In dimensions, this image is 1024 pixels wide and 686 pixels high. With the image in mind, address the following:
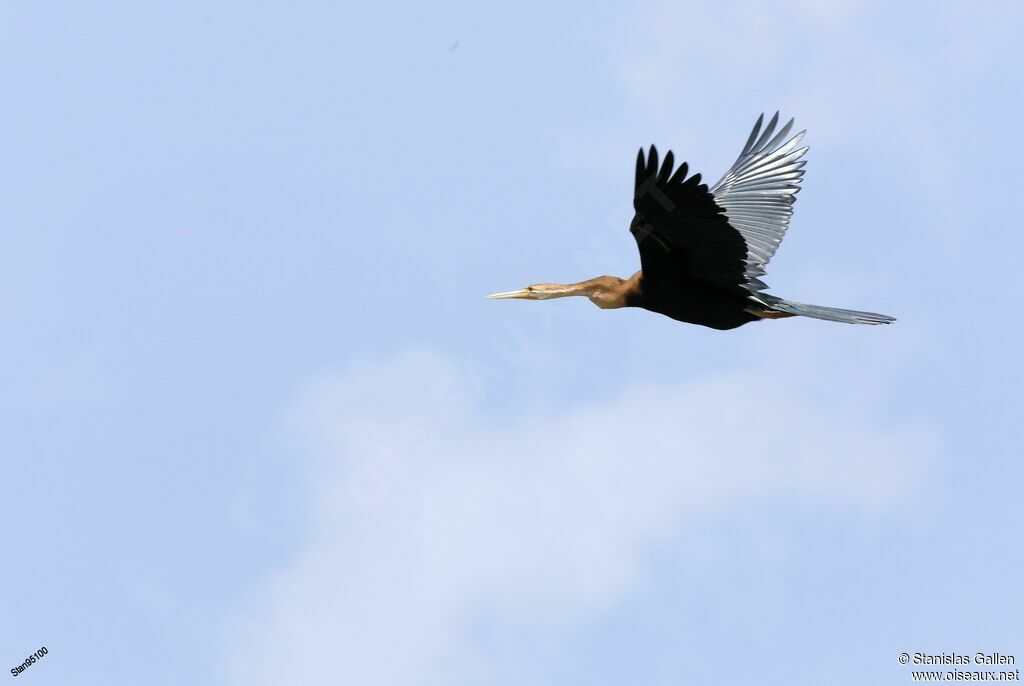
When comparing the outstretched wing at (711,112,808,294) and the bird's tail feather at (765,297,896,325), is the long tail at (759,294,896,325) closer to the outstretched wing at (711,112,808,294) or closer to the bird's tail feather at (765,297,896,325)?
the bird's tail feather at (765,297,896,325)

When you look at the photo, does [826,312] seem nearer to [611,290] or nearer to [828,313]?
[828,313]

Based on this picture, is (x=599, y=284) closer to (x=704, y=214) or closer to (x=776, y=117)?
(x=704, y=214)

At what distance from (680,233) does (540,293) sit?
235 centimetres

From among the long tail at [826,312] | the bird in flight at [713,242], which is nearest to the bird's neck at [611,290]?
the bird in flight at [713,242]

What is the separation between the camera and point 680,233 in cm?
1169

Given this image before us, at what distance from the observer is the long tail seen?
12180 mm

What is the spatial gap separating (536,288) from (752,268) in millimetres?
2223

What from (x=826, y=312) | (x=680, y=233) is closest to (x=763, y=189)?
(x=826, y=312)

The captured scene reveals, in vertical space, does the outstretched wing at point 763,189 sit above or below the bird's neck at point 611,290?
above

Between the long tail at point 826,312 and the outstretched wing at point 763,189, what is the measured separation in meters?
0.94

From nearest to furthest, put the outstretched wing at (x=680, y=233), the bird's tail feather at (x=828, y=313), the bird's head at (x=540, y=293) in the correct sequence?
1. the outstretched wing at (x=680, y=233)
2. the bird's tail feather at (x=828, y=313)
3. the bird's head at (x=540, y=293)

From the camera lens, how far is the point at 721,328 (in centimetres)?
1296

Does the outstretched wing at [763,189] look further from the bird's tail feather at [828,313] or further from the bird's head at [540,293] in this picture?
the bird's head at [540,293]

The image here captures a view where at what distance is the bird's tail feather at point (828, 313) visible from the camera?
12.2 meters
